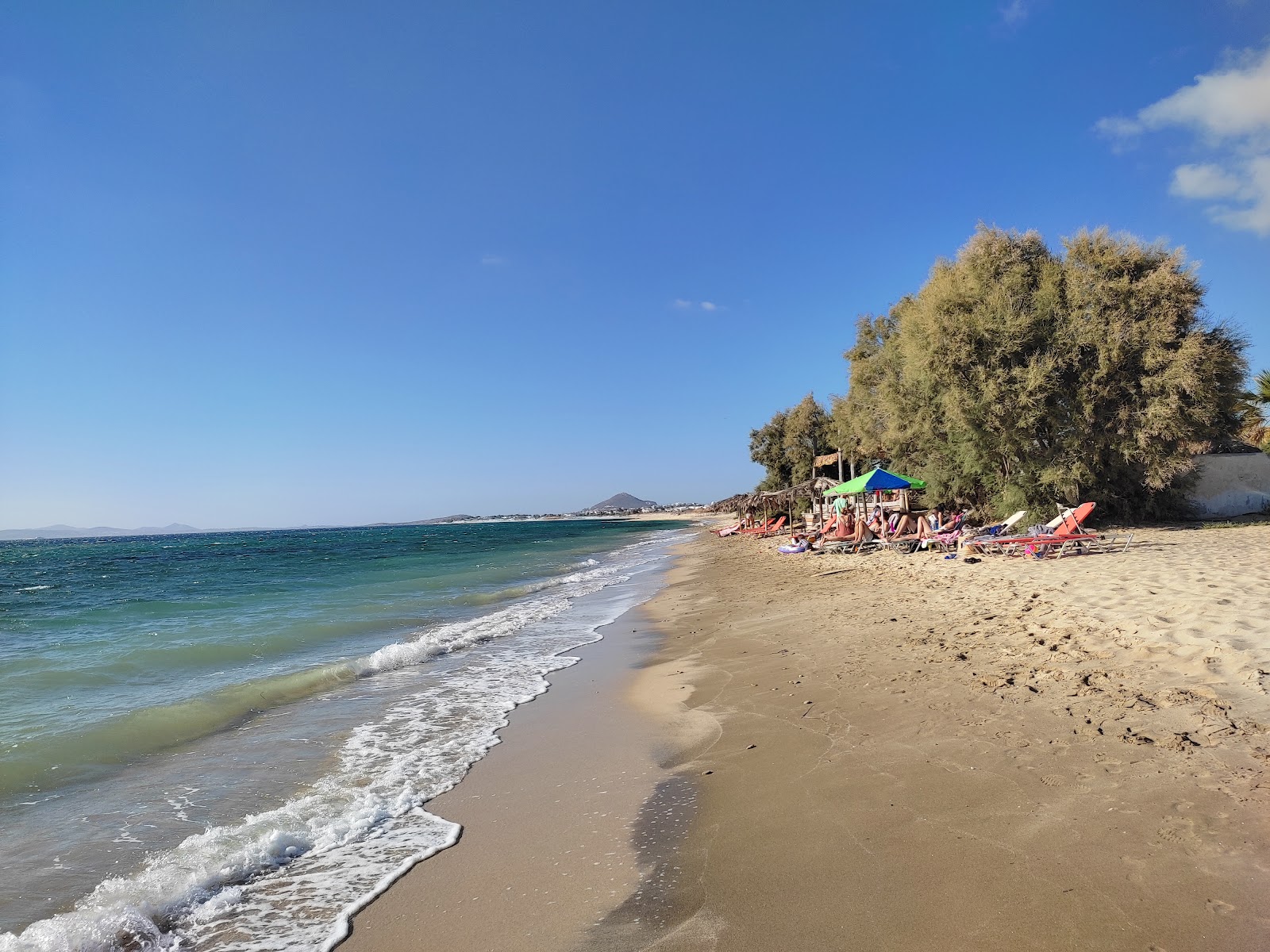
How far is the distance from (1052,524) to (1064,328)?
701 centimetres

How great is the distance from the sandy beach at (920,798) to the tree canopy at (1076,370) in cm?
1089

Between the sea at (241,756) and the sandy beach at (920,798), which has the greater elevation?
the sandy beach at (920,798)

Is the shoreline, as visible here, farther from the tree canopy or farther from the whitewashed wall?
the whitewashed wall

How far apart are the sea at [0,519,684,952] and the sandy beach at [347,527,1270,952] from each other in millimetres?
579

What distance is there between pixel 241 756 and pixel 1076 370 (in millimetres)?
19557

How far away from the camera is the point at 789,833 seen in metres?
3.33

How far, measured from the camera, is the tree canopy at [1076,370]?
52.2ft

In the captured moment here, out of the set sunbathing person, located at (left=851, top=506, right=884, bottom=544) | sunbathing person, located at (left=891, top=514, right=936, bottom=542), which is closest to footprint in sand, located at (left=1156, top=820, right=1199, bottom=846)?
sunbathing person, located at (left=891, top=514, right=936, bottom=542)

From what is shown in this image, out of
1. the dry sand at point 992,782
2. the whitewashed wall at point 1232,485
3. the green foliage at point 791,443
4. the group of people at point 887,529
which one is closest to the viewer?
the dry sand at point 992,782

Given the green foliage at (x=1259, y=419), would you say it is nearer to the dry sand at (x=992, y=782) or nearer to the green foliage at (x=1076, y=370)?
the green foliage at (x=1076, y=370)

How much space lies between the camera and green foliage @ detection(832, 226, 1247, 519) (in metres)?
15.9

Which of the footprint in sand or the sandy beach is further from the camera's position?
the footprint in sand

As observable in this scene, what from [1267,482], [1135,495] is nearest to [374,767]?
[1135,495]

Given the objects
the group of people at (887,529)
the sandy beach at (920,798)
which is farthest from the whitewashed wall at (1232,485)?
the sandy beach at (920,798)
